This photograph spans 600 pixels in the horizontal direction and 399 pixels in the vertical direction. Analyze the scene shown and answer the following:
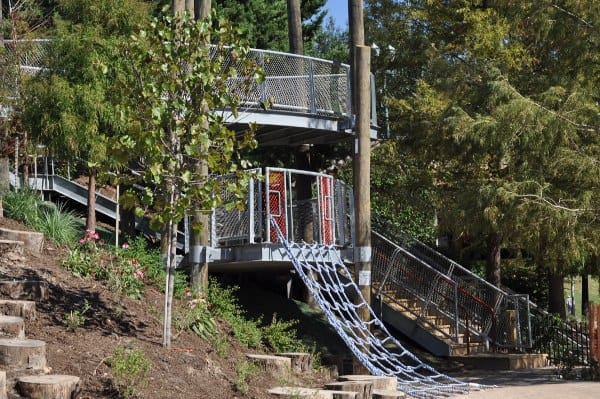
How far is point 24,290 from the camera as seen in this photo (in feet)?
39.8

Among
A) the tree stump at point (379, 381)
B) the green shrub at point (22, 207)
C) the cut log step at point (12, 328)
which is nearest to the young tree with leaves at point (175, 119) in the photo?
the cut log step at point (12, 328)

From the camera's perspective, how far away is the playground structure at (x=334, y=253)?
16.2 meters

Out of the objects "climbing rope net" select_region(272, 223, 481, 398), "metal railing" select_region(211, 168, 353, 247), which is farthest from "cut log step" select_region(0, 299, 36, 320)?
"metal railing" select_region(211, 168, 353, 247)

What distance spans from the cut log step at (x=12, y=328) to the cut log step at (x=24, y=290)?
1444 mm

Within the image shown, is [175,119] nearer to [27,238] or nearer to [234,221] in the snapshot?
[27,238]

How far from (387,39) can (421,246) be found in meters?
5.39

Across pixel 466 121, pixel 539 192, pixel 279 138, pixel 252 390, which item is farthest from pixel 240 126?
pixel 252 390

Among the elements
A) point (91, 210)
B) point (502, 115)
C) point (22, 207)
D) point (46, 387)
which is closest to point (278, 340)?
point (91, 210)

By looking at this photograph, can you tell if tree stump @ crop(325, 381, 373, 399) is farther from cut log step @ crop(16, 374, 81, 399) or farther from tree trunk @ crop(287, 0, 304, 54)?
tree trunk @ crop(287, 0, 304, 54)

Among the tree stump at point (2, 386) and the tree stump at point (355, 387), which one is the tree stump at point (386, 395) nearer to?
the tree stump at point (355, 387)

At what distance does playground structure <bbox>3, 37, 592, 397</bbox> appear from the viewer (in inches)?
636

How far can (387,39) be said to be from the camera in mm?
23672

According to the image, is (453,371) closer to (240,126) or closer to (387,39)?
(240,126)

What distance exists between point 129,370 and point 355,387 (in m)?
3.82
